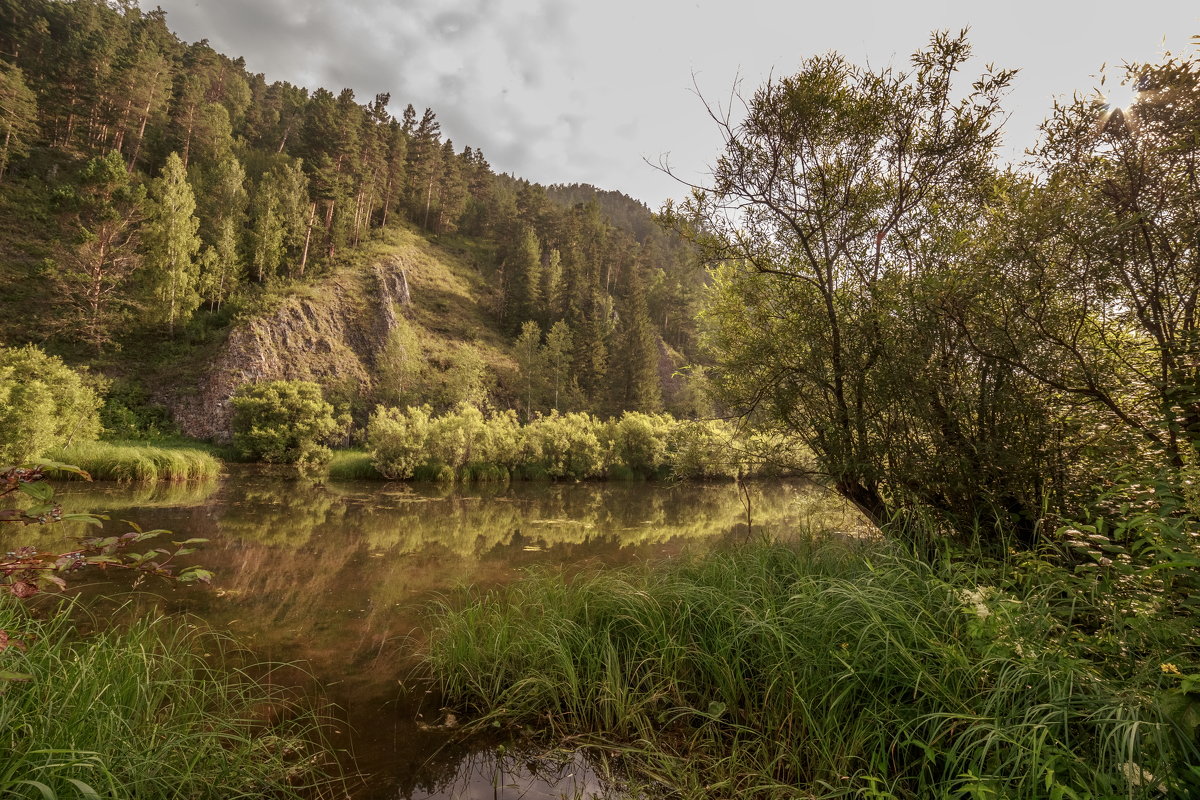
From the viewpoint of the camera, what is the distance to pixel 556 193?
5325 inches

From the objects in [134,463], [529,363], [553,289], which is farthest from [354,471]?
[553,289]

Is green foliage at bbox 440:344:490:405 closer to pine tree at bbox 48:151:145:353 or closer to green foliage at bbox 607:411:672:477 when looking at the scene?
Result: green foliage at bbox 607:411:672:477

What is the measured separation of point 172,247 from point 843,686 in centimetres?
3933

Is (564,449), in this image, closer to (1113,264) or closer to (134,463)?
(134,463)

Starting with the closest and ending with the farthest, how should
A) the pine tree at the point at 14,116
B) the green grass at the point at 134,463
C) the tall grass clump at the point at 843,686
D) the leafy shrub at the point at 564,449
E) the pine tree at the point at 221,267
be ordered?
1. the tall grass clump at the point at 843,686
2. the green grass at the point at 134,463
3. the leafy shrub at the point at 564,449
4. the pine tree at the point at 221,267
5. the pine tree at the point at 14,116

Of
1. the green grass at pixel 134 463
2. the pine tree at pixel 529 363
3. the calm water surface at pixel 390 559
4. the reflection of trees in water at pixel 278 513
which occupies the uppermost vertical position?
the pine tree at pixel 529 363

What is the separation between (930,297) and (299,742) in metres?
6.34

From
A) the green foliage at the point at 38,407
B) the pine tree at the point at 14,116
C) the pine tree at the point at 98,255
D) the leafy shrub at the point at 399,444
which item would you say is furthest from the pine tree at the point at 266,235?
the leafy shrub at the point at 399,444

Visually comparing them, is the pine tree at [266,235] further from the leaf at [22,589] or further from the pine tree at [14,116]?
the leaf at [22,589]

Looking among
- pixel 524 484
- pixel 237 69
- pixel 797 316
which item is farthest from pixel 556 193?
pixel 797 316

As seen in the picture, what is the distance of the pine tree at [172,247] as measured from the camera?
2966 cm

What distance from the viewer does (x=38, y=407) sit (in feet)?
42.4

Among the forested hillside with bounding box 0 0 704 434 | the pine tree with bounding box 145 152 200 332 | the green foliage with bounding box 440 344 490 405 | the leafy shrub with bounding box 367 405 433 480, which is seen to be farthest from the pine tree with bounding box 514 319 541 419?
the pine tree with bounding box 145 152 200 332

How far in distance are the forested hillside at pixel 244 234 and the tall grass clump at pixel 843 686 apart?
12797mm
